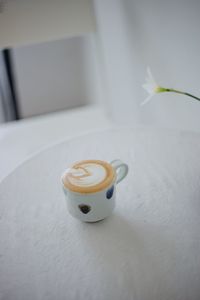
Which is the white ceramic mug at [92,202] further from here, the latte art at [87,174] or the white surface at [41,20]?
the white surface at [41,20]

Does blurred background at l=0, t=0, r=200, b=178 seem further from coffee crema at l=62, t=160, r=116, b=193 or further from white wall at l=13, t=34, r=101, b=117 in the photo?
coffee crema at l=62, t=160, r=116, b=193

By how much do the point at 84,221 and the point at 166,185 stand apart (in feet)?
0.71

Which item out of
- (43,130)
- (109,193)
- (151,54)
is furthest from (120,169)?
(43,130)

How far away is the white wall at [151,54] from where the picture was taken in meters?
0.87

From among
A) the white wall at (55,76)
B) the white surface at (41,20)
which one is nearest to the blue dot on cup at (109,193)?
the white surface at (41,20)

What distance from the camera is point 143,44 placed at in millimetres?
1039

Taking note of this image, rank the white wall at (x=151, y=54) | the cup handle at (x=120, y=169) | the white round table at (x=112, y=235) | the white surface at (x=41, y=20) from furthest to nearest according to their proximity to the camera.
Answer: the white surface at (x=41, y=20) → the white wall at (x=151, y=54) → the cup handle at (x=120, y=169) → the white round table at (x=112, y=235)

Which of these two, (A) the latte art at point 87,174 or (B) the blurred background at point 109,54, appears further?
(B) the blurred background at point 109,54

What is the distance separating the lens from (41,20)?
3.63 feet

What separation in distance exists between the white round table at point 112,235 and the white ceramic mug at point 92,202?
25mm

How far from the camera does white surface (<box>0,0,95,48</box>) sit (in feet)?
3.52

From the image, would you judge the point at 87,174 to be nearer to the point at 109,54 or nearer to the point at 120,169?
the point at 120,169

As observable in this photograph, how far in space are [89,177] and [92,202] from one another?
0.05 m

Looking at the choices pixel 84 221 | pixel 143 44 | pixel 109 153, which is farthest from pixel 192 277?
pixel 143 44
